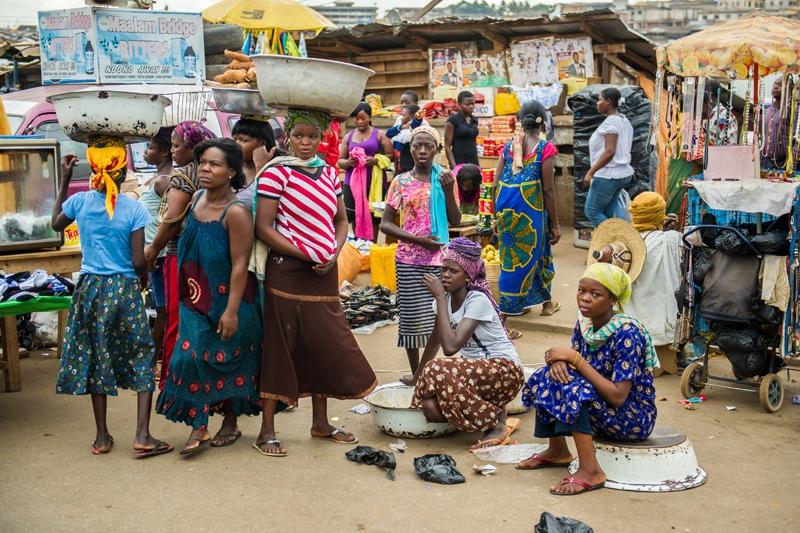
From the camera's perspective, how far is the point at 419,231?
6.35m

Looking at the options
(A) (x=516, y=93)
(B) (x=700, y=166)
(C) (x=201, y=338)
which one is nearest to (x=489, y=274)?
(B) (x=700, y=166)

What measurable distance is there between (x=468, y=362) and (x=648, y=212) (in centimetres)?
231

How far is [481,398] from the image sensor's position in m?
5.33

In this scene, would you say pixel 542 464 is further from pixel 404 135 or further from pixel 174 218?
pixel 404 135

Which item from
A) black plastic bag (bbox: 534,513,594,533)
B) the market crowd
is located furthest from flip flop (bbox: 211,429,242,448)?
black plastic bag (bbox: 534,513,594,533)

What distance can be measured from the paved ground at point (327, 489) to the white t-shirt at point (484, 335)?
1.76ft

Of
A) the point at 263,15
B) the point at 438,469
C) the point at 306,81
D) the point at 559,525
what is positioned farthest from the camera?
the point at 263,15

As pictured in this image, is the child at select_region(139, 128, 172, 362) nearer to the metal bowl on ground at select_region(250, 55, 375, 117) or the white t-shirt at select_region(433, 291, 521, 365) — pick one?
the metal bowl on ground at select_region(250, 55, 375, 117)

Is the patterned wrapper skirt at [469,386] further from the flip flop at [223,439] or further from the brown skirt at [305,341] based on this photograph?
the flip flop at [223,439]

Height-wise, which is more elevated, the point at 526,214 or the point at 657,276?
the point at 526,214

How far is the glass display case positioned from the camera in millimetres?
6367

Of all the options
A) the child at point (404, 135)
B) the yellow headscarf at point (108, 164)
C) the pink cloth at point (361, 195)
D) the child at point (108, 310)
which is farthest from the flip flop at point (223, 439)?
the pink cloth at point (361, 195)

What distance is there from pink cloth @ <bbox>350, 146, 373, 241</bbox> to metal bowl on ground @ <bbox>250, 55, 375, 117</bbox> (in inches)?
231

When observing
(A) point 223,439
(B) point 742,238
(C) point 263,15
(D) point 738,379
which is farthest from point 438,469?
(C) point 263,15
